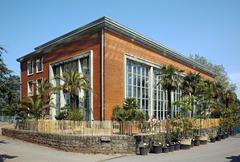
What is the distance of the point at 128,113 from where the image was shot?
3092 centimetres

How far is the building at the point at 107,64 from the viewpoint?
3472 centimetres

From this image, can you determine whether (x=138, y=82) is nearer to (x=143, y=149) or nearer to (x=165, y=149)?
(x=165, y=149)

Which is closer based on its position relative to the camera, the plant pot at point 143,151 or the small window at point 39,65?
the plant pot at point 143,151

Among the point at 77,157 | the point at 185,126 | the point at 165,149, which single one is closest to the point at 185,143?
the point at 185,126

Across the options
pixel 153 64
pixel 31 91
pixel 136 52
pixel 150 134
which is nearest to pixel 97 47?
pixel 136 52

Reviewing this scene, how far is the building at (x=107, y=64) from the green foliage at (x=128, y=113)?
1081 mm

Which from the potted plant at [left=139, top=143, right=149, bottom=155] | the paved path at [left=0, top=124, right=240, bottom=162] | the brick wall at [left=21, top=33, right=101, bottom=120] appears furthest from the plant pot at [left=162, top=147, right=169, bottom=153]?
the brick wall at [left=21, top=33, right=101, bottom=120]

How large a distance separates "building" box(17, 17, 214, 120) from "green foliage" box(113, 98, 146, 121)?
1.08m

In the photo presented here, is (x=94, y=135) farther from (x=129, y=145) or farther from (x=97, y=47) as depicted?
(x=97, y=47)

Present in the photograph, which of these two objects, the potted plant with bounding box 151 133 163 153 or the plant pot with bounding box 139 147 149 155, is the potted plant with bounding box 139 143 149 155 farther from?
the potted plant with bounding box 151 133 163 153

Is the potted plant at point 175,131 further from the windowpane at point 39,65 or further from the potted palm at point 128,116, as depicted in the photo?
the windowpane at point 39,65

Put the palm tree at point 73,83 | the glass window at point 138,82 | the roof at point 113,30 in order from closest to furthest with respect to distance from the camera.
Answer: the palm tree at point 73,83
the roof at point 113,30
the glass window at point 138,82

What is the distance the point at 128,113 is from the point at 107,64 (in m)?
6.52

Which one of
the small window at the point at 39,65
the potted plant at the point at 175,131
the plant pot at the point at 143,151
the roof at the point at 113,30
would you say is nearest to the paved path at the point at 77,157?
the plant pot at the point at 143,151
